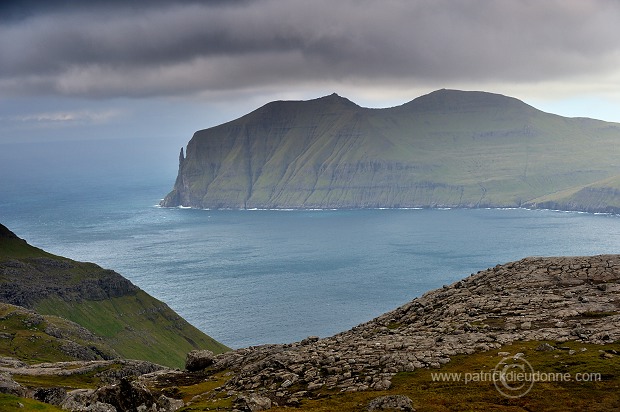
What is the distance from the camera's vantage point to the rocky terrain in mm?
63188

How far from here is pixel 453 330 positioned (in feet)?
242

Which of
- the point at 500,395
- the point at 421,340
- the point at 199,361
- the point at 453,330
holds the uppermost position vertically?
the point at 453,330

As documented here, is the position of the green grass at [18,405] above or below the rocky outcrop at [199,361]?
above

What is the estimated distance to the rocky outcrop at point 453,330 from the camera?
64750 mm

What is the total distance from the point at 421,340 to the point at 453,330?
4.53 m

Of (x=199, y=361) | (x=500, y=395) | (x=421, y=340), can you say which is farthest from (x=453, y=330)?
(x=199, y=361)

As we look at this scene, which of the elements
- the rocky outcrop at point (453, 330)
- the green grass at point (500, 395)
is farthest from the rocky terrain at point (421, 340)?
the green grass at point (500, 395)

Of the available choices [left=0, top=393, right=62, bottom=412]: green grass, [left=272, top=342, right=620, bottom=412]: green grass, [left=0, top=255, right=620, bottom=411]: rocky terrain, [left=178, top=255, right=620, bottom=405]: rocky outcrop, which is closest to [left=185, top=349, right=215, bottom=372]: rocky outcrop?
[left=0, top=255, right=620, bottom=411]: rocky terrain

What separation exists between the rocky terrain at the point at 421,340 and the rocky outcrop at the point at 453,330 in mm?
108

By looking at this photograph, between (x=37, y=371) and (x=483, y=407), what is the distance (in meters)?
103

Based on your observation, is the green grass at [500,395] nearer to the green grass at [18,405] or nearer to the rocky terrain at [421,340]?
the rocky terrain at [421,340]

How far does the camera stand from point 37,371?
132 metres

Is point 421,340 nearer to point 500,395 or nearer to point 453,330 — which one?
point 453,330

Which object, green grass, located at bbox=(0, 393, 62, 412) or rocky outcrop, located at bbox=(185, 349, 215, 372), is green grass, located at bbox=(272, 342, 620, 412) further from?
rocky outcrop, located at bbox=(185, 349, 215, 372)
